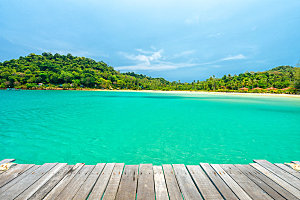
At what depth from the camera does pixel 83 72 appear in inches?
5369

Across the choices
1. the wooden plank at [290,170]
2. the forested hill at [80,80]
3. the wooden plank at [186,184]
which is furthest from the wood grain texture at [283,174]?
the forested hill at [80,80]

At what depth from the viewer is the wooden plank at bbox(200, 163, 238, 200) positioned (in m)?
2.40

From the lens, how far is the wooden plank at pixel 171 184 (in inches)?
93.3

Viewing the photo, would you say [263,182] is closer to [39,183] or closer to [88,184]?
[88,184]

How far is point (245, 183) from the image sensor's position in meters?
2.77

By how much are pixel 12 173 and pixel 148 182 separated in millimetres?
2950

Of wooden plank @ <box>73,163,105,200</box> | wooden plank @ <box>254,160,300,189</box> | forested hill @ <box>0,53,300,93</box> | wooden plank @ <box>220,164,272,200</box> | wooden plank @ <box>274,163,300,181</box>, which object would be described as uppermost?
forested hill @ <box>0,53,300,93</box>

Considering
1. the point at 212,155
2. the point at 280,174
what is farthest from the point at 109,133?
the point at 280,174

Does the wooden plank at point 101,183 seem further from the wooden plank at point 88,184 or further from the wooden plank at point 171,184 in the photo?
the wooden plank at point 171,184

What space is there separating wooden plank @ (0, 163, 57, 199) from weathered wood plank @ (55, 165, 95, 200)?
726 millimetres

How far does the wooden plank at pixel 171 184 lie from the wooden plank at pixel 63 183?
1922 millimetres

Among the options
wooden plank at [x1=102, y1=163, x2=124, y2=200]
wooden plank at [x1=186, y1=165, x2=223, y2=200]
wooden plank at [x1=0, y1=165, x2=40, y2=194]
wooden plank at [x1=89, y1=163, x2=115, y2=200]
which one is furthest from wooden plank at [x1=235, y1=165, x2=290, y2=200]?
wooden plank at [x1=0, y1=165, x2=40, y2=194]

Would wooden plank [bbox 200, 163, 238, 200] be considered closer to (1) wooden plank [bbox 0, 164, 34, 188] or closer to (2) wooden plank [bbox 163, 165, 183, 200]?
(2) wooden plank [bbox 163, 165, 183, 200]

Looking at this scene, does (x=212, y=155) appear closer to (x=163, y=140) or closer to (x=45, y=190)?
(x=163, y=140)
